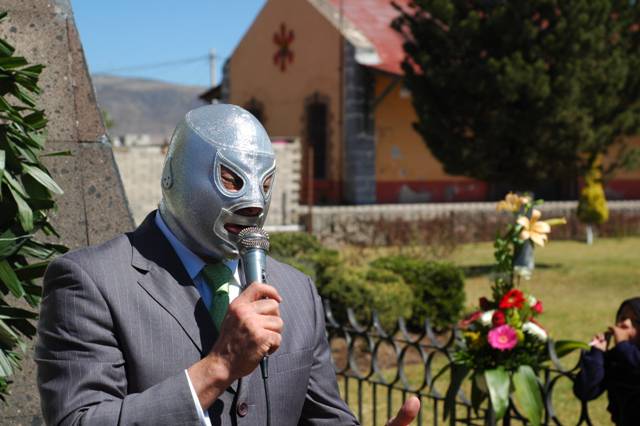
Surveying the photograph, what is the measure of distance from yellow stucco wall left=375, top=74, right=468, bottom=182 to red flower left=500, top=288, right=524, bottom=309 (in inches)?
767

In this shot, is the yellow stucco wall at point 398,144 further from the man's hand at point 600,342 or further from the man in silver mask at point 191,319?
the man in silver mask at point 191,319

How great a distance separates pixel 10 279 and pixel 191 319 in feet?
3.09

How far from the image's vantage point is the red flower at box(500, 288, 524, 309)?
4484mm

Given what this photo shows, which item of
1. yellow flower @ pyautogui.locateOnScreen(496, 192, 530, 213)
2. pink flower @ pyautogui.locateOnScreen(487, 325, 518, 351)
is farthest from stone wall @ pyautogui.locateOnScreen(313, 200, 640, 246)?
pink flower @ pyautogui.locateOnScreen(487, 325, 518, 351)

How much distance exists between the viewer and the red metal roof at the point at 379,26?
76.0ft

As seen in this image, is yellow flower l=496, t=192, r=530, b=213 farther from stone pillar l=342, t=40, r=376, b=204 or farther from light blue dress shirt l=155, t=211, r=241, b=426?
stone pillar l=342, t=40, r=376, b=204

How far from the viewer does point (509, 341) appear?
438 cm

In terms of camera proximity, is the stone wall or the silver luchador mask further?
the stone wall

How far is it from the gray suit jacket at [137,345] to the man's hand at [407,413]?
23 centimetres

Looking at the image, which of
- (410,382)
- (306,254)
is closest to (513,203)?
(410,382)

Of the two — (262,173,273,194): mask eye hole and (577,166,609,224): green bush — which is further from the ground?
(262,173,273,194): mask eye hole

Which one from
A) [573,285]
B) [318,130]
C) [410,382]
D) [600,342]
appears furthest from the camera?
[318,130]

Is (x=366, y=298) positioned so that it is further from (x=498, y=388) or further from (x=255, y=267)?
(x=255, y=267)

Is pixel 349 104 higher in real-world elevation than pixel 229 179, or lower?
higher
